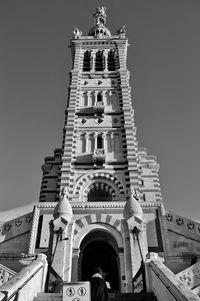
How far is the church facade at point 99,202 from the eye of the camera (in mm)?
11625

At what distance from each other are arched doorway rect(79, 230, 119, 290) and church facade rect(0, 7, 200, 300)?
61mm

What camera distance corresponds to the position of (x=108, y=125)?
23.2 metres

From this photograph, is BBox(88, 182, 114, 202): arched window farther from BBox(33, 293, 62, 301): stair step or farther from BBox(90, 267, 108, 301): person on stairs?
BBox(90, 267, 108, 301): person on stairs

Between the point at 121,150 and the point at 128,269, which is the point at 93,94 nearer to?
the point at 121,150

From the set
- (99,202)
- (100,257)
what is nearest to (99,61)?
(99,202)

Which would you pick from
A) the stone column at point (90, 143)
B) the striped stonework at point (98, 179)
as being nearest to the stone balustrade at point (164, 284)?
the striped stonework at point (98, 179)

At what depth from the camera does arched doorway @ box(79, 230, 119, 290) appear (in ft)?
53.1

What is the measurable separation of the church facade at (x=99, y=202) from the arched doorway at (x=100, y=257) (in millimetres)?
61

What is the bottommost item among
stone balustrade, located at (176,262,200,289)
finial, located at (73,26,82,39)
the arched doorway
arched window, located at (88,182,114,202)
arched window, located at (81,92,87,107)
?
stone balustrade, located at (176,262,200,289)

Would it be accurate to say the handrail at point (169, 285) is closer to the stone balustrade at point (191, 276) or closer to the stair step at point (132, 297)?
the stair step at point (132, 297)

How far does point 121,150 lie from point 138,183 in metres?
3.62

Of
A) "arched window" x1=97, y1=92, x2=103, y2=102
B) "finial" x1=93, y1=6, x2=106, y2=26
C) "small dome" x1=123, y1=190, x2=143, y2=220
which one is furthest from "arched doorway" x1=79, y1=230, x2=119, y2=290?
"finial" x1=93, y1=6, x2=106, y2=26

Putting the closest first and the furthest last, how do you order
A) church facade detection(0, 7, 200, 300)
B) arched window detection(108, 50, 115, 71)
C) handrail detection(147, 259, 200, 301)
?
handrail detection(147, 259, 200, 301) < church facade detection(0, 7, 200, 300) < arched window detection(108, 50, 115, 71)

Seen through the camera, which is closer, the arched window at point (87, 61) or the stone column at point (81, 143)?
the stone column at point (81, 143)
